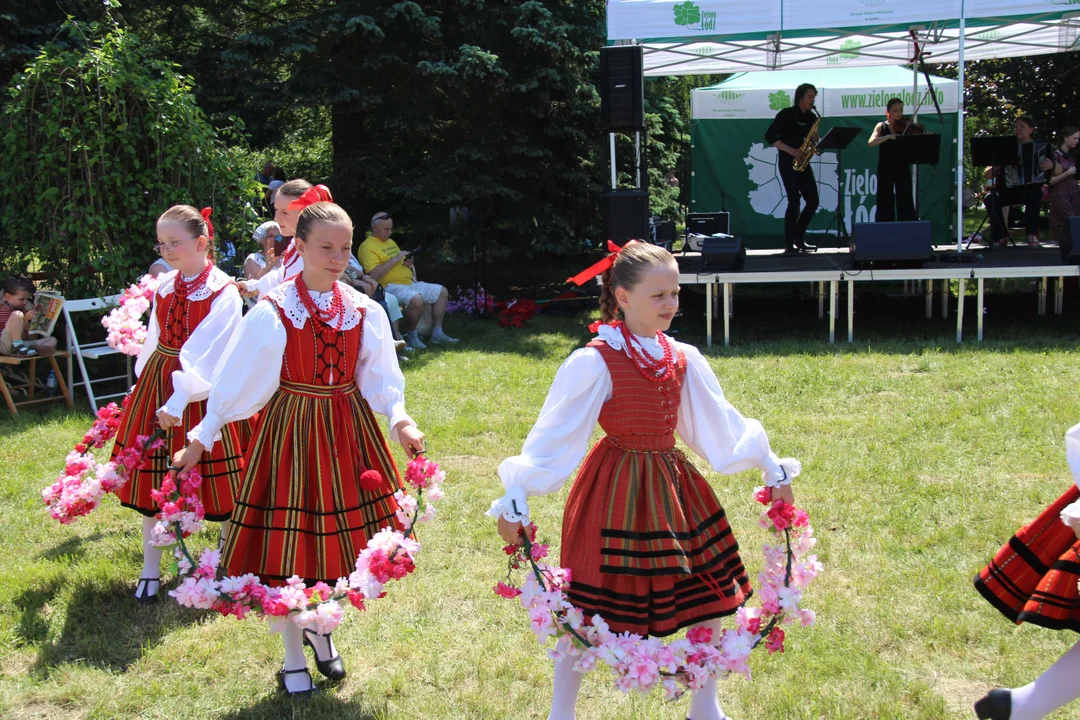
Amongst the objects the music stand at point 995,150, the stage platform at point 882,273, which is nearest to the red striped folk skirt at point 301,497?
the stage platform at point 882,273

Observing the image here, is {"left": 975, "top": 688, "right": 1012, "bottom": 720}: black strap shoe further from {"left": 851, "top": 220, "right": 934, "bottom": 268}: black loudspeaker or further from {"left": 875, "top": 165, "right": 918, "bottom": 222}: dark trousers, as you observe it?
{"left": 875, "top": 165, "right": 918, "bottom": 222}: dark trousers

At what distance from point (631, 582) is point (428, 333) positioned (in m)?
7.71

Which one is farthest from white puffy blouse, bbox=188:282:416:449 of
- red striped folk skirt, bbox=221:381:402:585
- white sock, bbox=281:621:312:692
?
white sock, bbox=281:621:312:692

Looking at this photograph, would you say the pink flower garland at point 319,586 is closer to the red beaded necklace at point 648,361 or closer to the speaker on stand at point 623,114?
the red beaded necklace at point 648,361

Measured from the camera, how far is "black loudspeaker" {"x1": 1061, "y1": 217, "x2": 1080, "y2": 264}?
28.5 feet

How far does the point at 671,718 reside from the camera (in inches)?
125

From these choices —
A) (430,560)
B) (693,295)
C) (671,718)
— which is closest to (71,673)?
(430,560)

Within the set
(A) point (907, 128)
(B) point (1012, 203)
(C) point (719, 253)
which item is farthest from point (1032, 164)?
(C) point (719, 253)

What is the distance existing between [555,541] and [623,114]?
5.99m

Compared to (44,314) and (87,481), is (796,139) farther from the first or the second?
(87,481)

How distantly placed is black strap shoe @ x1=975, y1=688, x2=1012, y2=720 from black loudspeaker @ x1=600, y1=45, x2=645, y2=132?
7559 millimetres

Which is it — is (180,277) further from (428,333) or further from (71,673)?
(428,333)

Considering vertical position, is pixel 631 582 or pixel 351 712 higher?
pixel 631 582

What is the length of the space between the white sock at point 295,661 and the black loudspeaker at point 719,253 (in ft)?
22.0
